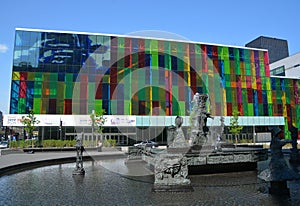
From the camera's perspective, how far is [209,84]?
52.8m

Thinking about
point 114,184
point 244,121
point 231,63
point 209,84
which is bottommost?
point 114,184

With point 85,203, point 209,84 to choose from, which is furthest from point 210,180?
point 209,84

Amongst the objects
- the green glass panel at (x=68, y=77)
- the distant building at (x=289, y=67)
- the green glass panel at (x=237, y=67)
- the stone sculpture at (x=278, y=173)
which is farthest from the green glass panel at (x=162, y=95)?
the distant building at (x=289, y=67)

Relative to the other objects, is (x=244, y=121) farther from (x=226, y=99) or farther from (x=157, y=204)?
(x=157, y=204)

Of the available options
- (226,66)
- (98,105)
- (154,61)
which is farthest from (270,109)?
(98,105)

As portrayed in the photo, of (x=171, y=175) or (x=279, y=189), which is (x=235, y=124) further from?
(x=171, y=175)

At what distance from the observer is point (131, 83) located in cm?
4869

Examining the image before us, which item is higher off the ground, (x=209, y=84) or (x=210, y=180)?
(x=209, y=84)

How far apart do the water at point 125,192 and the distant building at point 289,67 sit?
6877 centimetres

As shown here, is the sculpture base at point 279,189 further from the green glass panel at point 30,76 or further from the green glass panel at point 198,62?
the green glass panel at point 198,62

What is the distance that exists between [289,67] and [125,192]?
77.6 meters

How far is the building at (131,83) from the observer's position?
147 feet

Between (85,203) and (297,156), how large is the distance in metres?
13.9

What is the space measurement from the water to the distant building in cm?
6877
